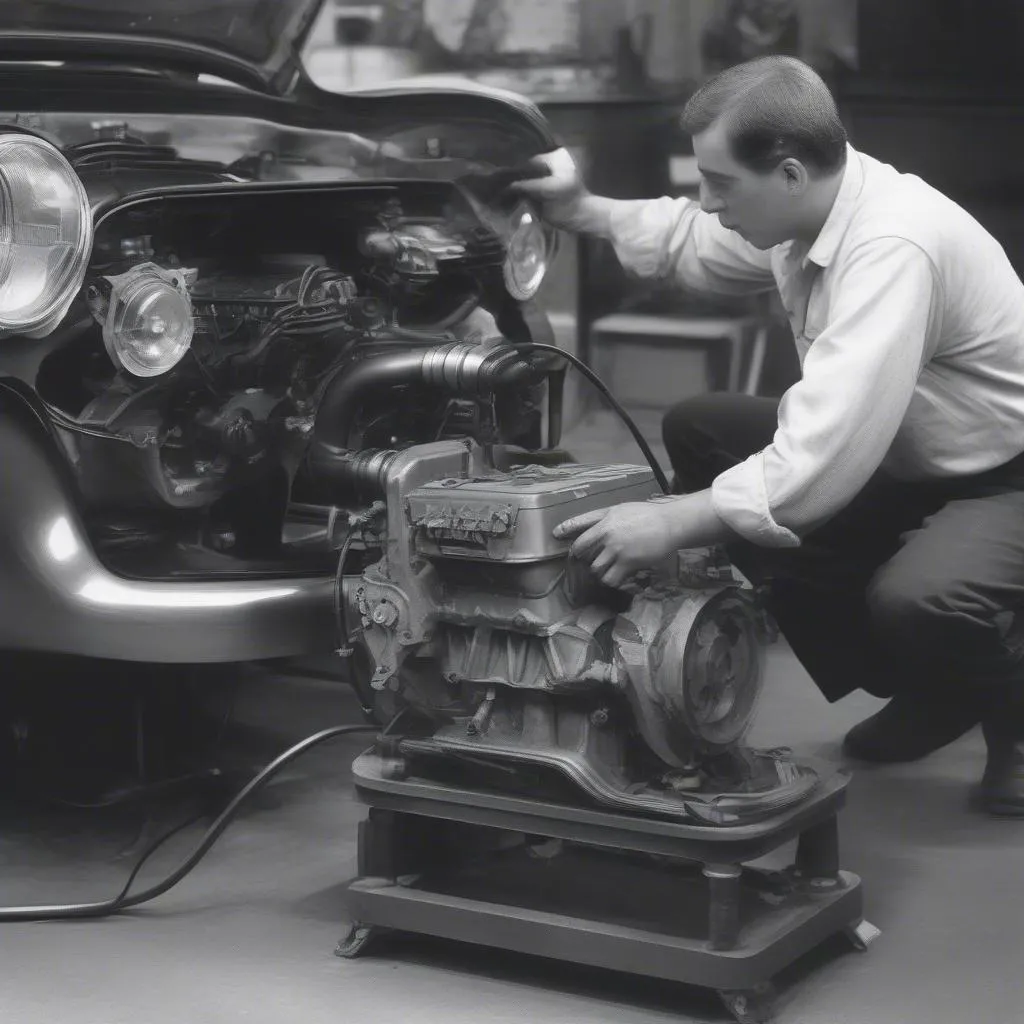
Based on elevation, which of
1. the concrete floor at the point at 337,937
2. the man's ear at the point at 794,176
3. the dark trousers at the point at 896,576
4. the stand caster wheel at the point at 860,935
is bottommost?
the concrete floor at the point at 337,937

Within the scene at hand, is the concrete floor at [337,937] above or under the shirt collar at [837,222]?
under

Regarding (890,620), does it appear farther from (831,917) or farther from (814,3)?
(814,3)

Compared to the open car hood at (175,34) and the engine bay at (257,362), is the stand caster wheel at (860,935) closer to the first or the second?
the engine bay at (257,362)

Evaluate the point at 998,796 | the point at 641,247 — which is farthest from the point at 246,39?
the point at 998,796

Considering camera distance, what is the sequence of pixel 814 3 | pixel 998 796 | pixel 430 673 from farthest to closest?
1. pixel 814 3
2. pixel 998 796
3. pixel 430 673

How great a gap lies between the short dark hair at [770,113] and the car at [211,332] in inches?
17.8

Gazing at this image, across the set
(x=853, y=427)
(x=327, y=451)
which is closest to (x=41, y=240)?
(x=327, y=451)

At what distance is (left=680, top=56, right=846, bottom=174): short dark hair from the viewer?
214cm

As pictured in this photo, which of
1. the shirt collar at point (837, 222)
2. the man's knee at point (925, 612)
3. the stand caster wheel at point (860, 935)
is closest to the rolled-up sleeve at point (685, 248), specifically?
the shirt collar at point (837, 222)

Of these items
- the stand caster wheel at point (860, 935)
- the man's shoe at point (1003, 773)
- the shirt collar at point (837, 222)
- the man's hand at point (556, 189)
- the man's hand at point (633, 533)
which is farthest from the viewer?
the man's hand at point (556, 189)

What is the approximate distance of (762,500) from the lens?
2.02 metres

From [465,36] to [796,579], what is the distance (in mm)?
2092

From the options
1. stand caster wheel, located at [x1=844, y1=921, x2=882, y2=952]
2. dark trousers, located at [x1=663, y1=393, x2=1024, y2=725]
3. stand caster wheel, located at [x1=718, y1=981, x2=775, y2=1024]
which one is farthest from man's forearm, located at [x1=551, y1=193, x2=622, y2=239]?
stand caster wheel, located at [x1=718, y1=981, x2=775, y2=1024]

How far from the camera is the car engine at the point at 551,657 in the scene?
1952mm
